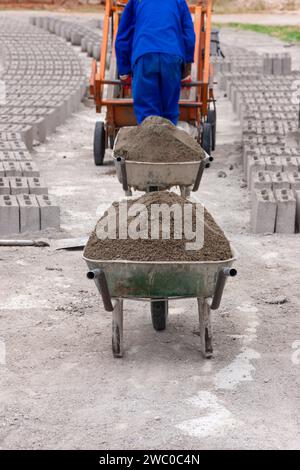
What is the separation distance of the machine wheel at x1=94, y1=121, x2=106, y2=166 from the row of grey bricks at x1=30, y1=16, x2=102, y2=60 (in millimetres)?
9305

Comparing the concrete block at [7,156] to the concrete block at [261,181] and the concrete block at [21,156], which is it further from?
→ the concrete block at [261,181]

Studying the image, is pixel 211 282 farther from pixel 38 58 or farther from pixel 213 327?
pixel 38 58

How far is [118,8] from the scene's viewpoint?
34.3 feet

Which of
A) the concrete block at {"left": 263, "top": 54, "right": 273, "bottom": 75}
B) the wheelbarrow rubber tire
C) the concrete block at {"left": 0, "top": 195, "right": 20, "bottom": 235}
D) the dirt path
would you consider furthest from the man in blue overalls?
the dirt path

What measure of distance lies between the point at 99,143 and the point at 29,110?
87.8 inches

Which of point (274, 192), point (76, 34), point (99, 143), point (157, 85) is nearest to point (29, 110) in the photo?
point (99, 143)

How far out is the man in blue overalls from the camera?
8945 millimetres

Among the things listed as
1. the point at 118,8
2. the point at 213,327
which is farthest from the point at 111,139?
the point at 213,327

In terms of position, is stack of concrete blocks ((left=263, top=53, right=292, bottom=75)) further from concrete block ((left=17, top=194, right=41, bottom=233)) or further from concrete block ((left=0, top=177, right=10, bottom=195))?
concrete block ((left=17, top=194, right=41, bottom=233))

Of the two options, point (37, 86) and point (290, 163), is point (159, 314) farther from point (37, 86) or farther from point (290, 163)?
point (37, 86)

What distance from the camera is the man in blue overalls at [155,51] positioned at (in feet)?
29.3

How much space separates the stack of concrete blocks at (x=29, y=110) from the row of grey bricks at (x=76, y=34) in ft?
→ 2.58

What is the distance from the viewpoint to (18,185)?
8.53 meters

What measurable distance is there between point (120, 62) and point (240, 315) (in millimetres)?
4001
